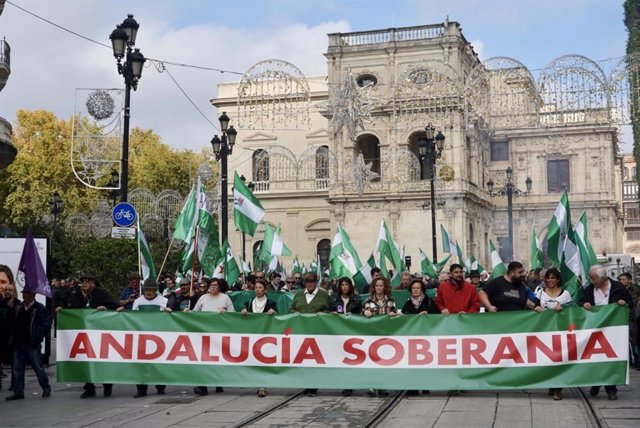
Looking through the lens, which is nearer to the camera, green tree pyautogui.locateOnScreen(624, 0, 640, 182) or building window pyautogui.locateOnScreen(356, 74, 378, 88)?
green tree pyautogui.locateOnScreen(624, 0, 640, 182)

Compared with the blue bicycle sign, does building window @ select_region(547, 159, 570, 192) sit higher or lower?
higher

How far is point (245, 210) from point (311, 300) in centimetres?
732

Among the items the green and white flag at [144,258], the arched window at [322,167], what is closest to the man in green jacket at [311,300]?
the green and white flag at [144,258]

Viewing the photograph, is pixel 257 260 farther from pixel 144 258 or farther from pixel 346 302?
pixel 346 302

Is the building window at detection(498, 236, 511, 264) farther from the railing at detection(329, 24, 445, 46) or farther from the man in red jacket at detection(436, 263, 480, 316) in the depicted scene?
the man in red jacket at detection(436, 263, 480, 316)

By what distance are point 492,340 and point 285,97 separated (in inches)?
778

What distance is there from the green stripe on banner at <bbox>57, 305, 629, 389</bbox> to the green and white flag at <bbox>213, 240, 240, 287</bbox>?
236 inches

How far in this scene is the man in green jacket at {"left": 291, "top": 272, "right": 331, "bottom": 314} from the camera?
12539 millimetres

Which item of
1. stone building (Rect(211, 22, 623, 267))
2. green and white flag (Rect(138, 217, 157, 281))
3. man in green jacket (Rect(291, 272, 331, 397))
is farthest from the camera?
stone building (Rect(211, 22, 623, 267))

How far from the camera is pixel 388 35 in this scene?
50688 mm

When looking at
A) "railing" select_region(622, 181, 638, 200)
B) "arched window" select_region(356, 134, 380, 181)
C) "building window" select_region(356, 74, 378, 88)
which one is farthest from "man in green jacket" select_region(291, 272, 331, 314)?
"railing" select_region(622, 181, 638, 200)

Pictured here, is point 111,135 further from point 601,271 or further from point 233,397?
point 601,271

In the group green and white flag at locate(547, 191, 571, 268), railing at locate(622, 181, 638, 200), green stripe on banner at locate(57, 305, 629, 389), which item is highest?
railing at locate(622, 181, 638, 200)

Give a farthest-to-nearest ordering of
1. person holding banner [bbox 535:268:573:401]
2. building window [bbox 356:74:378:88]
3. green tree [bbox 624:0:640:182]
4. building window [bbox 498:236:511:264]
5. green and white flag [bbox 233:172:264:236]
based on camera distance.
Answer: building window [bbox 498:236:511:264] → building window [bbox 356:74:378:88] → green tree [bbox 624:0:640:182] → green and white flag [bbox 233:172:264:236] → person holding banner [bbox 535:268:573:401]
